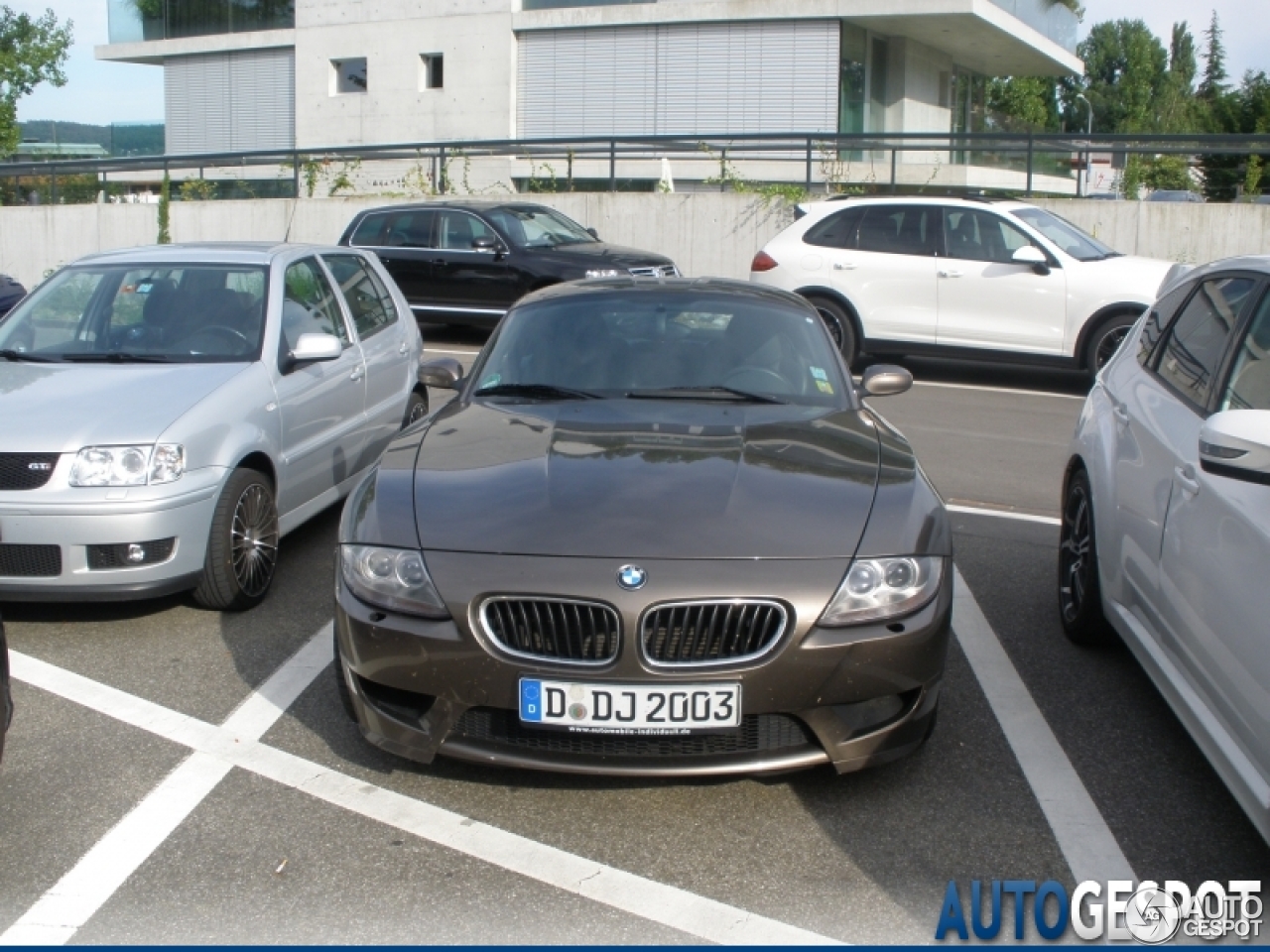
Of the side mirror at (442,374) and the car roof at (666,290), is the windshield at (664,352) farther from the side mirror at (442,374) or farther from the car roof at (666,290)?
the side mirror at (442,374)

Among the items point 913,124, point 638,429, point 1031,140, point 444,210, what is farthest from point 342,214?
point 638,429

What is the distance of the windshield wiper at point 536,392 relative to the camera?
17.7 feet

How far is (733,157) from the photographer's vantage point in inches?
911

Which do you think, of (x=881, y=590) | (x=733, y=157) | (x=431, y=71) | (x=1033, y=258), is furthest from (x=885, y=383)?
(x=431, y=71)

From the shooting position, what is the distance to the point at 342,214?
24.0m

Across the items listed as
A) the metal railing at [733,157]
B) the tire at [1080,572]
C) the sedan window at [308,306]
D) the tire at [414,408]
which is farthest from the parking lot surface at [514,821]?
the metal railing at [733,157]

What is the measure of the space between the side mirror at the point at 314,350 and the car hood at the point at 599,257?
29.6 feet

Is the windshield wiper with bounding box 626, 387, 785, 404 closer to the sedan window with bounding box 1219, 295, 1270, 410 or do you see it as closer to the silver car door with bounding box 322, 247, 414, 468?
the sedan window with bounding box 1219, 295, 1270, 410

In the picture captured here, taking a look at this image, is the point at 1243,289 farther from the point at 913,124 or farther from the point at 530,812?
the point at 913,124

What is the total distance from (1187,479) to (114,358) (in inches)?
188

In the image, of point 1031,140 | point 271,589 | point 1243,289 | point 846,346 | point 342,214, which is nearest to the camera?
point 1243,289

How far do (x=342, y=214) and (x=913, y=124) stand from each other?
584 inches

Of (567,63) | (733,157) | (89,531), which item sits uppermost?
(567,63)

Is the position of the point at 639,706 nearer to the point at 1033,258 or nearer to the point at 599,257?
the point at 1033,258
